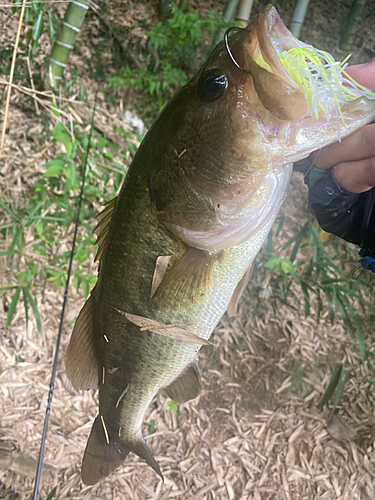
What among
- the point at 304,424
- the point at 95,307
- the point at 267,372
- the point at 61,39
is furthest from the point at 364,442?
the point at 61,39

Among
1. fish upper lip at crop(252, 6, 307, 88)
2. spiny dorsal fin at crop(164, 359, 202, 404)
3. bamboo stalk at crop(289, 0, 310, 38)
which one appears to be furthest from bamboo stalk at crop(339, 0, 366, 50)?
spiny dorsal fin at crop(164, 359, 202, 404)

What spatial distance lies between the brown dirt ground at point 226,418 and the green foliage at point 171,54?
87 centimetres

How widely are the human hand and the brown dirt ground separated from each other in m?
1.65

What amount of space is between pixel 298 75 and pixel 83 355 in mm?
917

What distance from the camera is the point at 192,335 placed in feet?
2.78

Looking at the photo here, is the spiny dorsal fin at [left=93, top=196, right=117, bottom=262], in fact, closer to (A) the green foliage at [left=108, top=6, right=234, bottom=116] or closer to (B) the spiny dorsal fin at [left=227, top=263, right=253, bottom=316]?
(B) the spiny dorsal fin at [left=227, top=263, right=253, bottom=316]

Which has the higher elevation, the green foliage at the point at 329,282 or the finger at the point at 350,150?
the finger at the point at 350,150

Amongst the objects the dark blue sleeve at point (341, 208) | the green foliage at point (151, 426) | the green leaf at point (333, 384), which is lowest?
the green foliage at point (151, 426)

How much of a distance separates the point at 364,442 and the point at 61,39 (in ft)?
10.3

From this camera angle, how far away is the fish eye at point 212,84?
641mm

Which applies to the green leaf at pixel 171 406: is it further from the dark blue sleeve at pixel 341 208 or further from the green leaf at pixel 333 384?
the dark blue sleeve at pixel 341 208

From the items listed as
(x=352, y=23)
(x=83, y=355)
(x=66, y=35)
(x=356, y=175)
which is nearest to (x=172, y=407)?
(x=83, y=355)

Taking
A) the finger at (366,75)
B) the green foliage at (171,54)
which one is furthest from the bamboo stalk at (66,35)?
the finger at (366,75)

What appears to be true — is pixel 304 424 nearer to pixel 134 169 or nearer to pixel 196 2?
pixel 134 169
